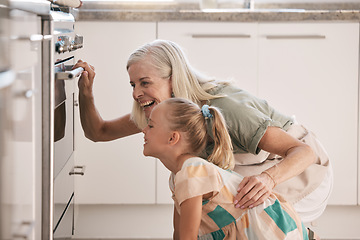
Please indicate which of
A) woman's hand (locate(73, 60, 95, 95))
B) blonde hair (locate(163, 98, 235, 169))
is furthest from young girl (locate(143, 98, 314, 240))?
woman's hand (locate(73, 60, 95, 95))

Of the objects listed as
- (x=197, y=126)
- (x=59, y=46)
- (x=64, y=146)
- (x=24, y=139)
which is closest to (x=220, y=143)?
(x=197, y=126)

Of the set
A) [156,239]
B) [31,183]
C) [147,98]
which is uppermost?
[147,98]

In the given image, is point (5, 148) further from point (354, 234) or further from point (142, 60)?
point (354, 234)

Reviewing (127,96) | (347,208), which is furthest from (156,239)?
(347,208)

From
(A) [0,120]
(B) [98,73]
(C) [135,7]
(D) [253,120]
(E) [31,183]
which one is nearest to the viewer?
(A) [0,120]

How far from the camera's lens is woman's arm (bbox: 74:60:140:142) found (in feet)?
6.49

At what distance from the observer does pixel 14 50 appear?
0.95 metres

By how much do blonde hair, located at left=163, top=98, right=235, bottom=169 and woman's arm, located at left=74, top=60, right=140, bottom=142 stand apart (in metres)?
0.34

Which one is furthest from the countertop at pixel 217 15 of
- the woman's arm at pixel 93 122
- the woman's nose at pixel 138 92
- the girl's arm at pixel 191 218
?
the girl's arm at pixel 191 218

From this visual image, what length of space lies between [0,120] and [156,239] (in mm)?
2170

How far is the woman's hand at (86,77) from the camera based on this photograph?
1.90m

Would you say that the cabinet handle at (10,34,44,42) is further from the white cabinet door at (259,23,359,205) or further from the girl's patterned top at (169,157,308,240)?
the white cabinet door at (259,23,359,205)

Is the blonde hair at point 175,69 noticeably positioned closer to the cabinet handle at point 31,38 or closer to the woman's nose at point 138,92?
the woman's nose at point 138,92

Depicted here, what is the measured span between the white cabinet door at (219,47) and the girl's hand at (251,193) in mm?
1166
